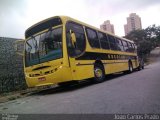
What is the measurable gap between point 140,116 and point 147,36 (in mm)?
66877

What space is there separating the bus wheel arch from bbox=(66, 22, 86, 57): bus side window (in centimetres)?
158

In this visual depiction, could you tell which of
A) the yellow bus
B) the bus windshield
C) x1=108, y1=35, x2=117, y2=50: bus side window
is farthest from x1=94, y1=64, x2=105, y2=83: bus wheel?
the bus windshield

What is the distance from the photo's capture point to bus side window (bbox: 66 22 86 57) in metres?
10.1

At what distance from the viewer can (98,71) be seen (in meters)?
12.5

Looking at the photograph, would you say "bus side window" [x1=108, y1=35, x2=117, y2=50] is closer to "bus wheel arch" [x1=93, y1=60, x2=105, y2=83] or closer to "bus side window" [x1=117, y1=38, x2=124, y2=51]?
"bus side window" [x1=117, y1=38, x2=124, y2=51]

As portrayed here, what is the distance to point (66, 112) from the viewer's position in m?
5.48

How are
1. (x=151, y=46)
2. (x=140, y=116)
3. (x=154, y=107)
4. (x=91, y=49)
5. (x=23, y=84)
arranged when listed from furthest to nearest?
(x=151, y=46), (x=23, y=84), (x=91, y=49), (x=154, y=107), (x=140, y=116)

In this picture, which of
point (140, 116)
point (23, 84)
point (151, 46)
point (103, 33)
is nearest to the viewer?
point (140, 116)

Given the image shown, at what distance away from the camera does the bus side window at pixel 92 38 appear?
481 inches

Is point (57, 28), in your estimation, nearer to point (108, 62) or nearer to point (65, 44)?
point (65, 44)

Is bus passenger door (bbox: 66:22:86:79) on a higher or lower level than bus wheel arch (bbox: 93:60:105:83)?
higher

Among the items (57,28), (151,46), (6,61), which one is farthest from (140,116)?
(151,46)

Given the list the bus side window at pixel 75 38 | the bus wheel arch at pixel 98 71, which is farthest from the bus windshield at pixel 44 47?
the bus wheel arch at pixel 98 71

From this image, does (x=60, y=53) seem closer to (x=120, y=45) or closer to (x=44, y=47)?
(x=44, y=47)
